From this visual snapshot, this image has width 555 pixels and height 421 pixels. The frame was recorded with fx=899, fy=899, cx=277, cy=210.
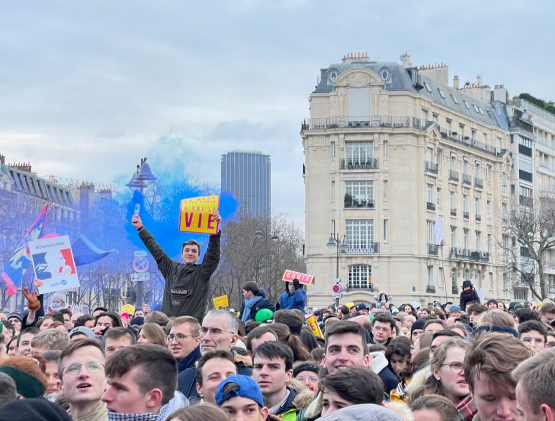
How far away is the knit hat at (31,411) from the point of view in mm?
4113

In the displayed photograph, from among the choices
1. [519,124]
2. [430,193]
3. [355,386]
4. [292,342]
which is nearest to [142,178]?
[292,342]

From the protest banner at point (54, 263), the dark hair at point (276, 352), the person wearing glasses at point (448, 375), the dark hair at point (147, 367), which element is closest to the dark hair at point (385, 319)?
the dark hair at point (276, 352)

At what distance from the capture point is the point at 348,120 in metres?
71.4

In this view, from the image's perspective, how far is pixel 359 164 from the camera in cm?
7156

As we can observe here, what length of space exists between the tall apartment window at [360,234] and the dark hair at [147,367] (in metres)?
65.2

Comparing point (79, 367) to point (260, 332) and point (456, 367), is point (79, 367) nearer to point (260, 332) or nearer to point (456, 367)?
point (456, 367)

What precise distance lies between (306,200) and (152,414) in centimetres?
6682

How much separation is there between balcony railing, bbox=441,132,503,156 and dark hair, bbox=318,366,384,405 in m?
73.4

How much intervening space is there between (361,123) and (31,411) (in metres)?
68.0

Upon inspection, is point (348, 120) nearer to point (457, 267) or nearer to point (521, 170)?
point (457, 267)

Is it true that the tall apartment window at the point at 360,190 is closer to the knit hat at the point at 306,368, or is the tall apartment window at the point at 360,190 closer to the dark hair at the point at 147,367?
the knit hat at the point at 306,368

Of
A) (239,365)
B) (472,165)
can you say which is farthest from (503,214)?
(239,365)

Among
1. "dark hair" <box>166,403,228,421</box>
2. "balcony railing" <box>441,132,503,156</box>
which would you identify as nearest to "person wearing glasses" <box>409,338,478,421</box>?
"dark hair" <box>166,403,228,421</box>

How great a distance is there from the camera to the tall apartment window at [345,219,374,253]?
232 feet
